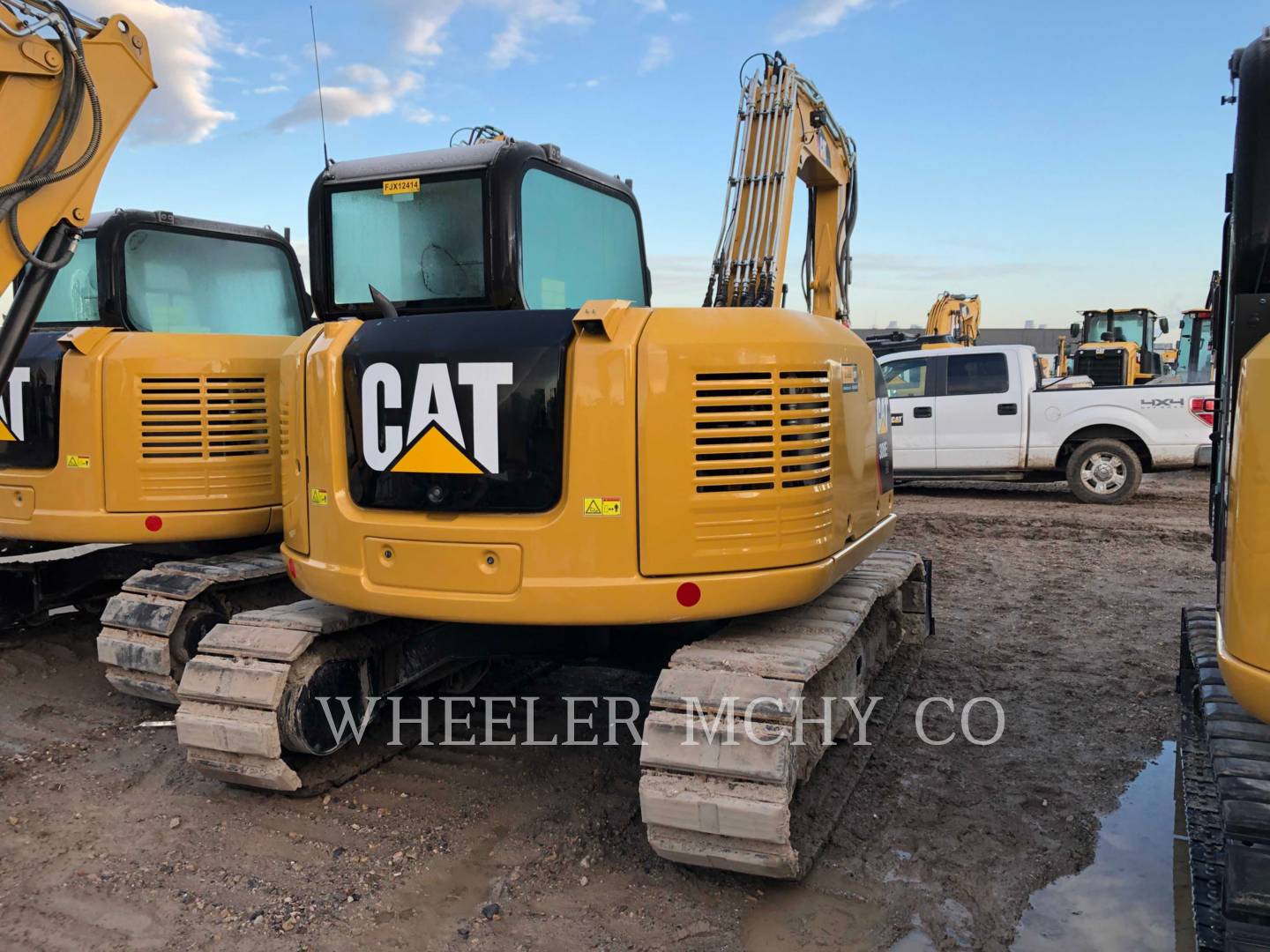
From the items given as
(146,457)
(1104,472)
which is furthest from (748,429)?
(1104,472)

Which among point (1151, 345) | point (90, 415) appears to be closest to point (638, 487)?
point (90, 415)

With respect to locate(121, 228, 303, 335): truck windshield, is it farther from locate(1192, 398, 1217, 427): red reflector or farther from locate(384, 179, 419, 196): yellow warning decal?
locate(1192, 398, 1217, 427): red reflector

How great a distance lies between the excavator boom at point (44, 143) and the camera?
4.02 meters

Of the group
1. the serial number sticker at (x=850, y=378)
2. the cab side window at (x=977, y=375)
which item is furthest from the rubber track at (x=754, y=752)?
the cab side window at (x=977, y=375)

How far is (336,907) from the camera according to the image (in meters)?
3.29

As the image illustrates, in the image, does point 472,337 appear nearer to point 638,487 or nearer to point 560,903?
point 638,487

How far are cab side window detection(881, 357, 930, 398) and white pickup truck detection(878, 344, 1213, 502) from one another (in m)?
0.01

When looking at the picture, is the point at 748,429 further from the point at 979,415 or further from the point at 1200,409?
the point at 1200,409

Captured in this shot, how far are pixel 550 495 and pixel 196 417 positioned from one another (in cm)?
267

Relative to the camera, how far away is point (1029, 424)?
11.9 meters

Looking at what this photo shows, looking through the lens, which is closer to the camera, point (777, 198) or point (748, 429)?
point (748, 429)

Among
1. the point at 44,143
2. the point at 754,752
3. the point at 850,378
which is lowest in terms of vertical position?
the point at 754,752

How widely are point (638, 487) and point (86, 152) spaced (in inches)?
116

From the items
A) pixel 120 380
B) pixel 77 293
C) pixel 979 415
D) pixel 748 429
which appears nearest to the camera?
pixel 748 429
